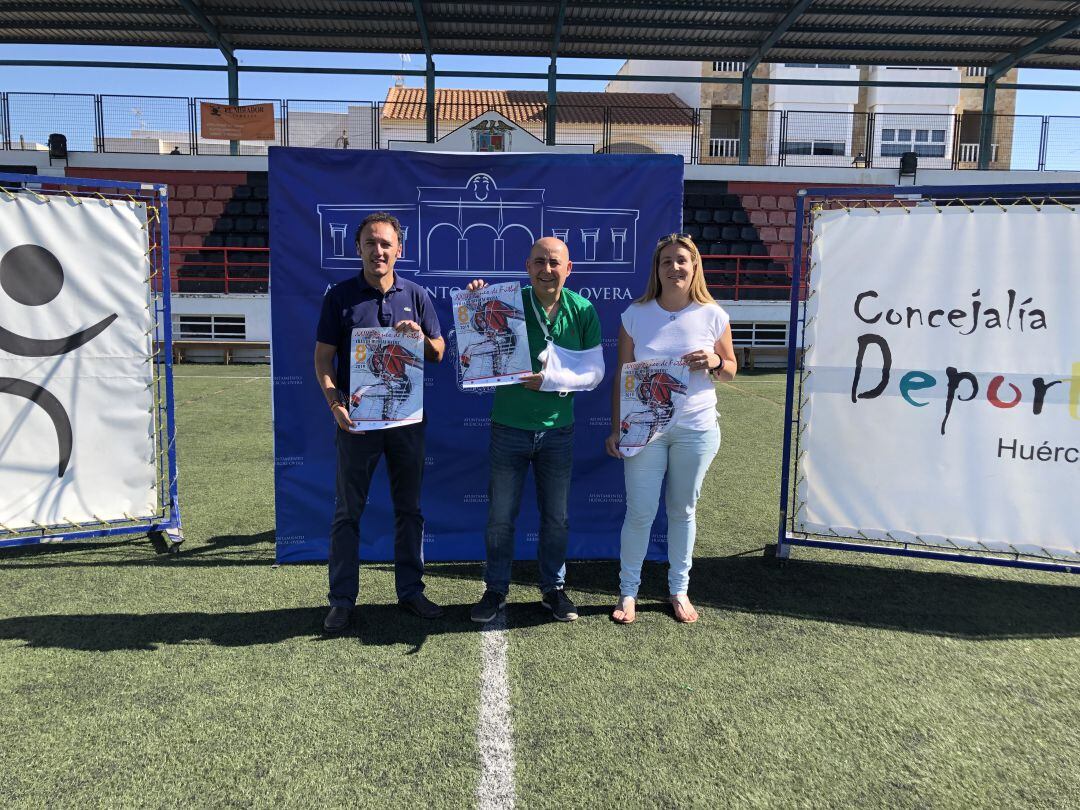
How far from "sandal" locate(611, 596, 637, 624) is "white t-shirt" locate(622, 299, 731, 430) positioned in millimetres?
866

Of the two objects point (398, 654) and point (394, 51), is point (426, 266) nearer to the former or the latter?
point (398, 654)

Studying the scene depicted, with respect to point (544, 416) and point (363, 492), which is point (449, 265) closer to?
point (544, 416)

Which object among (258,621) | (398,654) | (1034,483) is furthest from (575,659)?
(1034,483)

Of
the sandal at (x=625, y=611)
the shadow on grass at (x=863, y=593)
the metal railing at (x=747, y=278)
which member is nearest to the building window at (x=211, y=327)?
the metal railing at (x=747, y=278)

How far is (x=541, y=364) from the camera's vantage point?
3.27 meters

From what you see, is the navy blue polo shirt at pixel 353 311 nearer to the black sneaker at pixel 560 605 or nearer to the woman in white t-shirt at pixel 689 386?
the woman in white t-shirt at pixel 689 386

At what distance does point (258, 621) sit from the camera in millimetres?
3410

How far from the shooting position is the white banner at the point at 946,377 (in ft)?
12.2

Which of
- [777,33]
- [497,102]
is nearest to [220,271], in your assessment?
[777,33]

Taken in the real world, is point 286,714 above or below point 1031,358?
below

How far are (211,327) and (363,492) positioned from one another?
1334cm

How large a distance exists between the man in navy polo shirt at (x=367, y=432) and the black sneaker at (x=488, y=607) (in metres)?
0.20

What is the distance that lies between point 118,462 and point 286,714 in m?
2.36

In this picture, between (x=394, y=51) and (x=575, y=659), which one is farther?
(x=394, y=51)
